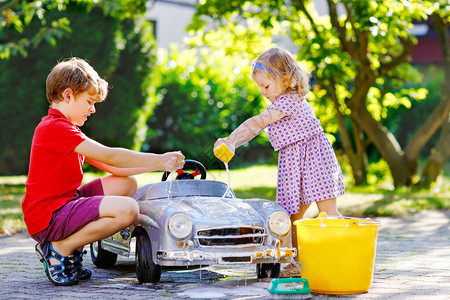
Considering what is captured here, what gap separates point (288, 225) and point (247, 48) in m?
7.28

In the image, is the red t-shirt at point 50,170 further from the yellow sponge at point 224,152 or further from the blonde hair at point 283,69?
the blonde hair at point 283,69

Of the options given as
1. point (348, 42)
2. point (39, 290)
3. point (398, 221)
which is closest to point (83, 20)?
point (348, 42)

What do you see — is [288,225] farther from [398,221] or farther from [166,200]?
[398,221]

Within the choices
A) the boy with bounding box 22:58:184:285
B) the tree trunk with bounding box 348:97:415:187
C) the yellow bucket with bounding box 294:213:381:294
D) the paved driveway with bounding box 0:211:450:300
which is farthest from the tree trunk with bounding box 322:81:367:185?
the yellow bucket with bounding box 294:213:381:294

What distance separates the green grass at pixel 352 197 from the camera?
25.4 ft

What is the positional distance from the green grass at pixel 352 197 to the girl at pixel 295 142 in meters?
1.99

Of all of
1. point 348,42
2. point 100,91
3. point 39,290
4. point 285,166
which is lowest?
point 39,290

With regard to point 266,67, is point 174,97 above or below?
above

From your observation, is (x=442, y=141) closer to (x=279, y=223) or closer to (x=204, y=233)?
(x=279, y=223)

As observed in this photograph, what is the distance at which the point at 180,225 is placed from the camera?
12.4 feet

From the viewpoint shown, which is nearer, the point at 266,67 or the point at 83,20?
the point at 266,67

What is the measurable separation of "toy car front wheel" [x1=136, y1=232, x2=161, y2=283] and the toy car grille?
0.35 meters

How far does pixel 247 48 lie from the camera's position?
36.1 feet

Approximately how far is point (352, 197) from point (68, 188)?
565 cm
